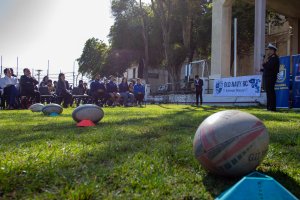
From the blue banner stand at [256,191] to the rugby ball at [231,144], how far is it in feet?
2.68

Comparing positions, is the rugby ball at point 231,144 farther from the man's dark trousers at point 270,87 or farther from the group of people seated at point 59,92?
the group of people seated at point 59,92

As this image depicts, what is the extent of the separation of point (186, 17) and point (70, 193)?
111 ft

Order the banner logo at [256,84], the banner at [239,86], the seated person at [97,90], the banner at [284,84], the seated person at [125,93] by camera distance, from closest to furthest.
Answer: the banner at [284,84], the banner logo at [256,84], the banner at [239,86], the seated person at [97,90], the seated person at [125,93]

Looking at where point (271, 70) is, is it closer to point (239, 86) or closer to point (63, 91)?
point (239, 86)

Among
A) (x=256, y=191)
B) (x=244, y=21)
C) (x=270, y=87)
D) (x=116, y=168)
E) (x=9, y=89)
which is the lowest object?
(x=116, y=168)

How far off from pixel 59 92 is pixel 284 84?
37.8ft

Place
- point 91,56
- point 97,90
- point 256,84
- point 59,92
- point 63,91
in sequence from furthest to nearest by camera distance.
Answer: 1. point 91,56
2. point 97,90
3. point 59,92
4. point 63,91
5. point 256,84

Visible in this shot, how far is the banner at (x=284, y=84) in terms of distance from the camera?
16.0m

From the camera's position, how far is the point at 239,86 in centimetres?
2039

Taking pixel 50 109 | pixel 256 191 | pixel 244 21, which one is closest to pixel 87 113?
pixel 50 109

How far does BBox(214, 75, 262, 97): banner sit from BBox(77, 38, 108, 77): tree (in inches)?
1673

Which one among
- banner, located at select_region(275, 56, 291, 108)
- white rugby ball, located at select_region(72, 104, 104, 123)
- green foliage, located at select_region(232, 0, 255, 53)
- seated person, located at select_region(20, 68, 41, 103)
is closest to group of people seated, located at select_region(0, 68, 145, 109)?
seated person, located at select_region(20, 68, 41, 103)

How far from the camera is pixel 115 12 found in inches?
1993

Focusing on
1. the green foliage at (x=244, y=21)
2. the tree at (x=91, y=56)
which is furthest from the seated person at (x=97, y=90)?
the tree at (x=91, y=56)
